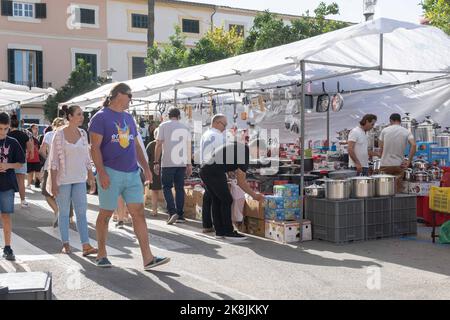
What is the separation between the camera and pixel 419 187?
9.80m

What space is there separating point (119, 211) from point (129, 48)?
29.3 meters

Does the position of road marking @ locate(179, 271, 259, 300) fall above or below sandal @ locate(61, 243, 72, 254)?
below

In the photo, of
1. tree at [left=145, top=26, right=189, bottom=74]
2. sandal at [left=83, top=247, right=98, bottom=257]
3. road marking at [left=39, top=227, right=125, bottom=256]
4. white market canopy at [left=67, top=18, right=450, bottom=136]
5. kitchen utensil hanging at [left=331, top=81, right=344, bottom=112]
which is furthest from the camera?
tree at [left=145, top=26, right=189, bottom=74]

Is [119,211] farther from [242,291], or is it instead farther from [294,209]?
[242,291]

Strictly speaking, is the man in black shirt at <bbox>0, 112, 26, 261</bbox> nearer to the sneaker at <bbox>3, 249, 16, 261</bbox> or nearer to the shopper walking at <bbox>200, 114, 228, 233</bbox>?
the sneaker at <bbox>3, 249, 16, 261</bbox>

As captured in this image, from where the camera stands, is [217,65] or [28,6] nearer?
[217,65]

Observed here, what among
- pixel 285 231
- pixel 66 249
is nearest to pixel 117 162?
pixel 66 249

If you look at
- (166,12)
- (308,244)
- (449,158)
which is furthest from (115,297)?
(166,12)

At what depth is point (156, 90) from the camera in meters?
12.8

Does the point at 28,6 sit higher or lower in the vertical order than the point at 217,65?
higher

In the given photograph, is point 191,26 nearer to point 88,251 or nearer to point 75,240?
point 75,240

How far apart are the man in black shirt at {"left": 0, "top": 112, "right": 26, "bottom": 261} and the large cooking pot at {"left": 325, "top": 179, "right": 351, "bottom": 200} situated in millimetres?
4068

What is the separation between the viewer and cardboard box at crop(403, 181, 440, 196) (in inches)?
384

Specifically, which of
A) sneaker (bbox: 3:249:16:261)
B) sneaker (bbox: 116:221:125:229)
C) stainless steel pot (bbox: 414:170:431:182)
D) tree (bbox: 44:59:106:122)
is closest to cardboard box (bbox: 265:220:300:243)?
sneaker (bbox: 116:221:125:229)
